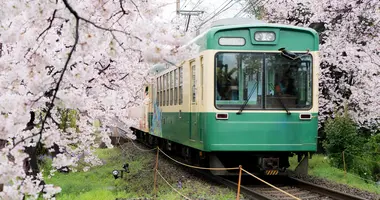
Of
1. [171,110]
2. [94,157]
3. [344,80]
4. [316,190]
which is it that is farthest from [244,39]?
[344,80]

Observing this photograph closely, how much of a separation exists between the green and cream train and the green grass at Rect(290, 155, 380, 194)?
1.35 metres

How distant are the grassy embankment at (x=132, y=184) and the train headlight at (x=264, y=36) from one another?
2479mm

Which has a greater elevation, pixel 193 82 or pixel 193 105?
pixel 193 82

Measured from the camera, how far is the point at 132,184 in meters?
10.5

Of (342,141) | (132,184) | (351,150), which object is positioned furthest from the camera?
(342,141)

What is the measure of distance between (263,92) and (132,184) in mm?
3167

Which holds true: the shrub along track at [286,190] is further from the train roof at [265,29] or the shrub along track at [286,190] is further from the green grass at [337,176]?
the train roof at [265,29]

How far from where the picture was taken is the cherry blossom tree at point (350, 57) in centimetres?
1377

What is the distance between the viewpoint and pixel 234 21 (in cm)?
973

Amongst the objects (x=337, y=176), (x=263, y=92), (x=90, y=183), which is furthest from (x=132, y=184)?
(x=337, y=176)

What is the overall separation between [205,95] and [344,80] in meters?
8.03

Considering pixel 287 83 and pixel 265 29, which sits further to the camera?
pixel 265 29

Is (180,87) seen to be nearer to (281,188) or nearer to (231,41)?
(231,41)

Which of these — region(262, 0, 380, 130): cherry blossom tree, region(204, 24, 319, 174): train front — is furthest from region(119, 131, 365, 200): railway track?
region(262, 0, 380, 130): cherry blossom tree
